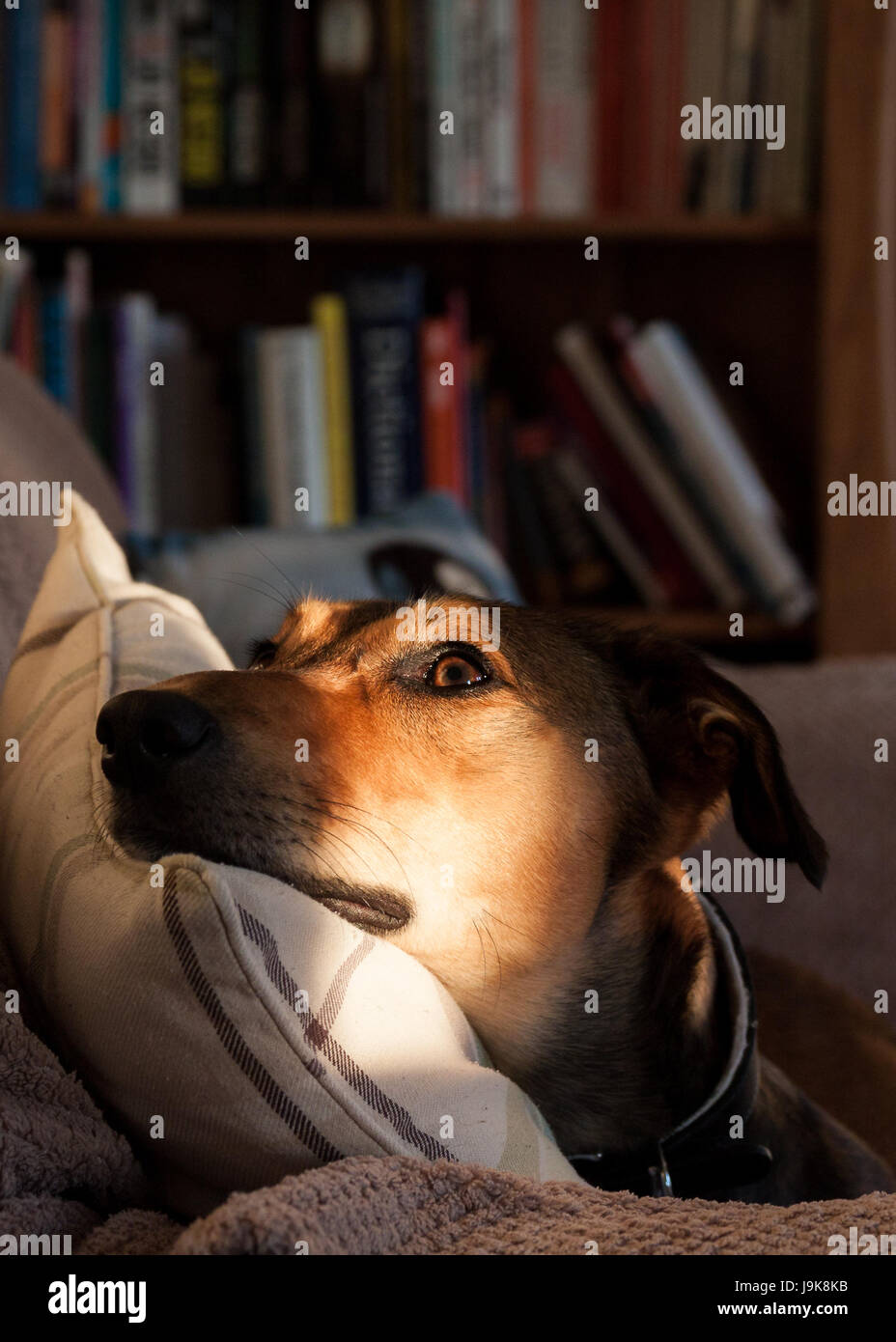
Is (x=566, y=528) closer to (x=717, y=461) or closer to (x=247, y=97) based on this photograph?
(x=717, y=461)

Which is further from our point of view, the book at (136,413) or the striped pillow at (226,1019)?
the book at (136,413)

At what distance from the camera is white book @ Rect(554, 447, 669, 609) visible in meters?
2.78

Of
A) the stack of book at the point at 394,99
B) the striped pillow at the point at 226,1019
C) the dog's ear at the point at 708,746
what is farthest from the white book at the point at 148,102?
the striped pillow at the point at 226,1019

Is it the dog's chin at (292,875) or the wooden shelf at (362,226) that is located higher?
the wooden shelf at (362,226)

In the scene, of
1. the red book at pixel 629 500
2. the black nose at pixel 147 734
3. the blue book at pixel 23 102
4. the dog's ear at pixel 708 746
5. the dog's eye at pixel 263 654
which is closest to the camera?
the black nose at pixel 147 734

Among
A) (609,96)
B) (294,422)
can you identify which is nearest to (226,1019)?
(294,422)

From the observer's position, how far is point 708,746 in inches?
46.5

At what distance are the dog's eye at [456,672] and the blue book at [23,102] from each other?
1.87m

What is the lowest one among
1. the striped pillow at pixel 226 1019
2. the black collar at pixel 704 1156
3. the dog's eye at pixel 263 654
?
the black collar at pixel 704 1156

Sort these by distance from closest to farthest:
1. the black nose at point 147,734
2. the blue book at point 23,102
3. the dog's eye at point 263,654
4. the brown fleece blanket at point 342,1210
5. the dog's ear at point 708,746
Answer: the brown fleece blanket at point 342,1210 → the black nose at point 147,734 → the dog's ear at point 708,746 → the dog's eye at point 263,654 → the blue book at point 23,102

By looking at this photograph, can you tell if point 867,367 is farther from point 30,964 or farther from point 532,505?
point 30,964

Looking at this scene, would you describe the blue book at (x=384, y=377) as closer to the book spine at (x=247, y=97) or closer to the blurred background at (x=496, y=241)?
the blurred background at (x=496, y=241)

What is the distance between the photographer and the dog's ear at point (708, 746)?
108 centimetres
